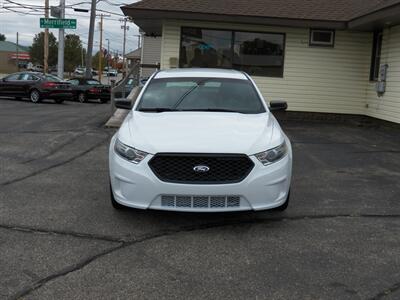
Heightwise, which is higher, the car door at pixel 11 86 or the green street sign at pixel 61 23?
the green street sign at pixel 61 23

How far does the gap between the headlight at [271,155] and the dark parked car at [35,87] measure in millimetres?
20720

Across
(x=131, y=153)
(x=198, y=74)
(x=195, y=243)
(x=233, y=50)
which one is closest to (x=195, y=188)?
(x=195, y=243)

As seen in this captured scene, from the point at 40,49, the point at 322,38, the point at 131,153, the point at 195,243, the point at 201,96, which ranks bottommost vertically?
the point at 195,243

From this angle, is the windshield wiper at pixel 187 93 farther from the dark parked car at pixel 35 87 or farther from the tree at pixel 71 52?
the tree at pixel 71 52

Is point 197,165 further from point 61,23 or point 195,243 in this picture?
point 61,23

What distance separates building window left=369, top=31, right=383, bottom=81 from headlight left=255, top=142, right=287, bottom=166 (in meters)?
11.0

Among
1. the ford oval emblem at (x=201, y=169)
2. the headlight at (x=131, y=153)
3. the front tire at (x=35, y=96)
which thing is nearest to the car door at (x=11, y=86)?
the front tire at (x=35, y=96)

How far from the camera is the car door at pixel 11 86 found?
82.4 feet

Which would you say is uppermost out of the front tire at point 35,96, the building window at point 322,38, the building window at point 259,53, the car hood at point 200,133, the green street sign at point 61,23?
the green street sign at point 61,23

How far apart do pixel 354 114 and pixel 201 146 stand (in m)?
11.8

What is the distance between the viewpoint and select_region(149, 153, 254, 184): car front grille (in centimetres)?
529

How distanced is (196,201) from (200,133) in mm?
723

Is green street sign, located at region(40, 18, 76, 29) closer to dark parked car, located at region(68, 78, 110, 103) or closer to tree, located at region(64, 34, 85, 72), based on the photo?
dark parked car, located at region(68, 78, 110, 103)

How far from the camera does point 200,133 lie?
5.58 m
